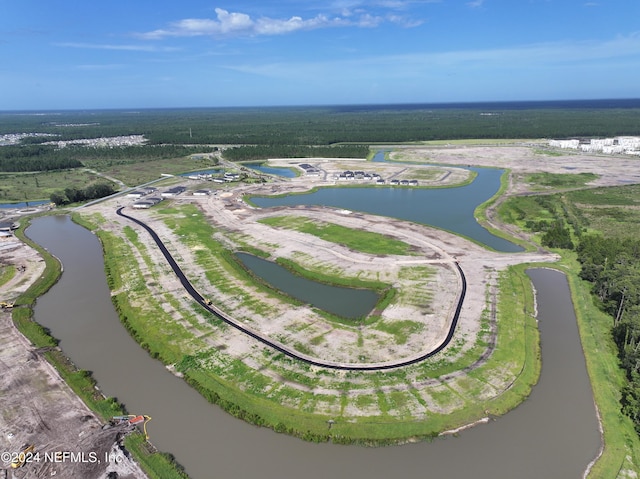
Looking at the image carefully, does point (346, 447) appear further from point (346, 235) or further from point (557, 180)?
point (557, 180)

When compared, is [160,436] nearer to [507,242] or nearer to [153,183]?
[507,242]

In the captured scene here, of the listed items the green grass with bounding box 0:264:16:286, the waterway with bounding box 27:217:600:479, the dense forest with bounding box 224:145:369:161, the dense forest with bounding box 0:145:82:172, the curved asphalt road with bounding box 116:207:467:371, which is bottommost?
the waterway with bounding box 27:217:600:479

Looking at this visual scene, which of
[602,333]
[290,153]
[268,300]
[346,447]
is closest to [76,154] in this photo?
[290,153]

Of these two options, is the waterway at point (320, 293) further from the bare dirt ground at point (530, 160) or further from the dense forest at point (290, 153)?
the dense forest at point (290, 153)

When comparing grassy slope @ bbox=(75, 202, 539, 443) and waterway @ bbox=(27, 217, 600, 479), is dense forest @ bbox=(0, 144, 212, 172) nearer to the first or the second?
grassy slope @ bbox=(75, 202, 539, 443)

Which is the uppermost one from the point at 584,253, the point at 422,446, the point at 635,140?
the point at 635,140

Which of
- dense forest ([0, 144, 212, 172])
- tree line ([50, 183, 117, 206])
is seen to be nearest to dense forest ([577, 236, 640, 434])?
tree line ([50, 183, 117, 206])

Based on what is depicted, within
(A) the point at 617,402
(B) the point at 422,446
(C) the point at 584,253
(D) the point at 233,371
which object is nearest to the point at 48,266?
(D) the point at 233,371
